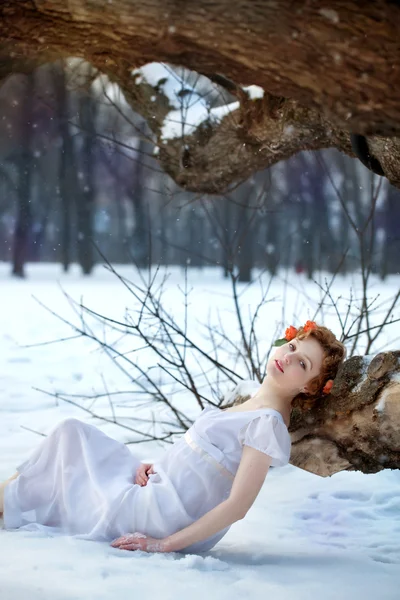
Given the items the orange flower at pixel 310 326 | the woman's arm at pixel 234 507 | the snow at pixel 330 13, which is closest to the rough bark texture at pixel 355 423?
the orange flower at pixel 310 326

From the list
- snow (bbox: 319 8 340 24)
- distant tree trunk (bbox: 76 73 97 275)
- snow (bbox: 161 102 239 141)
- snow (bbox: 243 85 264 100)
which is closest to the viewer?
snow (bbox: 319 8 340 24)

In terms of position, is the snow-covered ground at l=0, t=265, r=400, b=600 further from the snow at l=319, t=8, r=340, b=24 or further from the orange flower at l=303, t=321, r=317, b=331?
the snow at l=319, t=8, r=340, b=24

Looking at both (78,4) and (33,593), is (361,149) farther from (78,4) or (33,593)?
(33,593)

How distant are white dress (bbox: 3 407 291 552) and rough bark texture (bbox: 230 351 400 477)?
1.28ft

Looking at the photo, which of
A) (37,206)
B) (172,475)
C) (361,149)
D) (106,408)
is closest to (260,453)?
(172,475)

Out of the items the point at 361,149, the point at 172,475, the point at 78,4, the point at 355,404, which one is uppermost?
the point at 78,4

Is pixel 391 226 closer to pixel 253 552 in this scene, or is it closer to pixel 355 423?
pixel 355 423

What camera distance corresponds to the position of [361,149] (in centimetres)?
278

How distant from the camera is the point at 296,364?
2.55 m

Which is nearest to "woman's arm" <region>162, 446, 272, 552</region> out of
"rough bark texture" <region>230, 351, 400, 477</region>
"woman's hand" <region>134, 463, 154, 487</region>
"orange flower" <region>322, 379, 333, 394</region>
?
"woman's hand" <region>134, 463, 154, 487</region>

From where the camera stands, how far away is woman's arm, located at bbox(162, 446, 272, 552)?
234cm

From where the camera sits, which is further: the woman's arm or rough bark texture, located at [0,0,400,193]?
the woman's arm

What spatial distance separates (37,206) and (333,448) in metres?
22.6

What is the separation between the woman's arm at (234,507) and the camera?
2344mm
